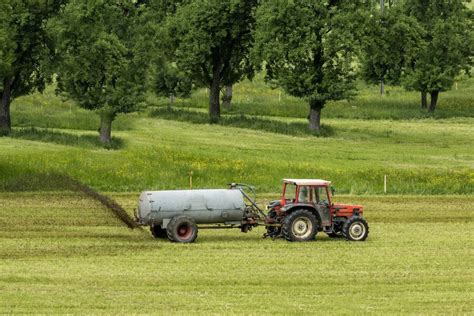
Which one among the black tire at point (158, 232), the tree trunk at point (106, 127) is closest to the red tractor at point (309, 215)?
the black tire at point (158, 232)

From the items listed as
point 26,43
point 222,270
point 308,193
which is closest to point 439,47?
point 26,43

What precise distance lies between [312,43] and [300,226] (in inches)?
1867

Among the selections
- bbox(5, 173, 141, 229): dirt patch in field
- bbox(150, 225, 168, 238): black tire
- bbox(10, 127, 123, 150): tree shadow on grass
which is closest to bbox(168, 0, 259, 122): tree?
bbox(10, 127, 123, 150): tree shadow on grass

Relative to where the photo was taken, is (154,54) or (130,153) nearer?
(130,153)

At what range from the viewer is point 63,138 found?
220 ft

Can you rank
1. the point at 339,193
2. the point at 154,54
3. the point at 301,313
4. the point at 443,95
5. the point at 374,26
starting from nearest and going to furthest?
1. the point at 301,313
2. the point at 339,193
3. the point at 154,54
4. the point at 374,26
5. the point at 443,95

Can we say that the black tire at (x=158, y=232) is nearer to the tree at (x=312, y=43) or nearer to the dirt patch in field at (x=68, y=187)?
the dirt patch in field at (x=68, y=187)

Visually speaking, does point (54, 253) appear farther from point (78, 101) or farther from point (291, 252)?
point (78, 101)

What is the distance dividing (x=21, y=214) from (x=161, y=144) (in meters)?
28.4

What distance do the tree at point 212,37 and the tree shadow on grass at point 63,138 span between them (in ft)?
60.8

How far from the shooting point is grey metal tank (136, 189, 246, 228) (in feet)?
107

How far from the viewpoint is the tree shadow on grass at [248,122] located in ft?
272

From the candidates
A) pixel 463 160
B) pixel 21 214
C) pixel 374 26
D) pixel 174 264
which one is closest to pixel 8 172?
pixel 21 214

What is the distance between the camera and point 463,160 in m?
68.5
